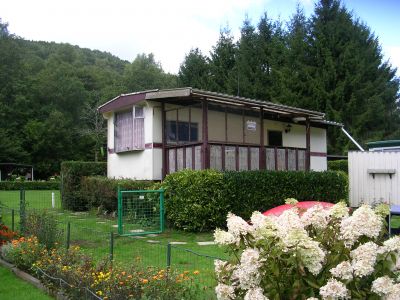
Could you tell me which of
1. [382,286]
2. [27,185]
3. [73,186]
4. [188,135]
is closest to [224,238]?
[382,286]

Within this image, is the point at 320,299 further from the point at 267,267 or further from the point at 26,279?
the point at 26,279

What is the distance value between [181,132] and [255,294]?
12.8 meters

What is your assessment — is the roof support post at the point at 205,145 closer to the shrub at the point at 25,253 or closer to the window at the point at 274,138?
the shrub at the point at 25,253

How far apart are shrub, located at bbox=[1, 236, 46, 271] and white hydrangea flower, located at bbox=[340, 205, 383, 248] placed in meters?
6.21

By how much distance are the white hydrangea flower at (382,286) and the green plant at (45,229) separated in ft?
22.6

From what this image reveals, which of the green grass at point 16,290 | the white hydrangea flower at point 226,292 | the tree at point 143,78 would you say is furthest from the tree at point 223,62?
the white hydrangea flower at point 226,292

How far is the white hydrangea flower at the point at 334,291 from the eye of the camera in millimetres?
2871

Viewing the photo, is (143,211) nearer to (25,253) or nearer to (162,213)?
(162,213)

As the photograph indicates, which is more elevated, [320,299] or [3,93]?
[3,93]

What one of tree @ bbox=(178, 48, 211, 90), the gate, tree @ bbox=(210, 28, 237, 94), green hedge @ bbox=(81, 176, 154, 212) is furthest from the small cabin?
tree @ bbox=(178, 48, 211, 90)

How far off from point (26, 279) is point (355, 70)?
28450 mm

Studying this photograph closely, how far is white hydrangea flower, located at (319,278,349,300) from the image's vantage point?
2871mm

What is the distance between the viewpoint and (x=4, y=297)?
6797 millimetres

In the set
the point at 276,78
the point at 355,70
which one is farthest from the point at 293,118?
the point at 276,78
